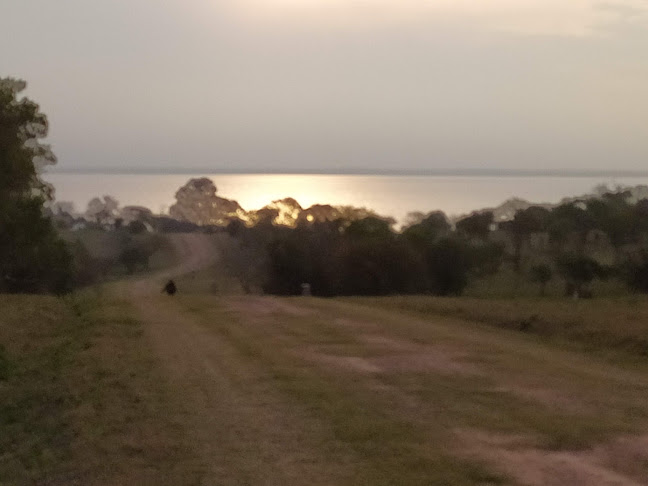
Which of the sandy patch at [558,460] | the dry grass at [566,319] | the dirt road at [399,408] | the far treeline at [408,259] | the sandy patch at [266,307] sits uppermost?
the sandy patch at [558,460]

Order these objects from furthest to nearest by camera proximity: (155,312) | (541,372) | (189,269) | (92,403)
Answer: (189,269)
(155,312)
(541,372)
(92,403)

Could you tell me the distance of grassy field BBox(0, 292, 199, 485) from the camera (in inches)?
298

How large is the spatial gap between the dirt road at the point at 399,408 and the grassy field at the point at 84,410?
32cm

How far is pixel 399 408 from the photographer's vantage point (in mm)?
9461

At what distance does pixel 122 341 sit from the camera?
1543 cm

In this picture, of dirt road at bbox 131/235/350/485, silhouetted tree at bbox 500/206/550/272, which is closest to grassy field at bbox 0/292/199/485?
dirt road at bbox 131/235/350/485

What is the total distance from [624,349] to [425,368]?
13.0 feet

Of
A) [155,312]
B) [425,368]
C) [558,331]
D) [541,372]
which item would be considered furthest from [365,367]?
[155,312]

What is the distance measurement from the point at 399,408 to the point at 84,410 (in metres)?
3.37

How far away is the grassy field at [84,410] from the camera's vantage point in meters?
7.57

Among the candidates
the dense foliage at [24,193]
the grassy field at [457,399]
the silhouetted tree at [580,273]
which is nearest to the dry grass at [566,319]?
the grassy field at [457,399]

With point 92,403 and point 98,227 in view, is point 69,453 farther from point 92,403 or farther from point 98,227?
point 98,227

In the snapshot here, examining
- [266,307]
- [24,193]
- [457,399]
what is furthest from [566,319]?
[24,193]

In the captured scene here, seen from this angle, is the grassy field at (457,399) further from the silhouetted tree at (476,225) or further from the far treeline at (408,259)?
the silhouetted tree at (476,225)
